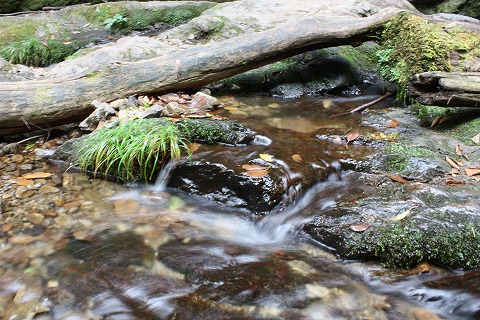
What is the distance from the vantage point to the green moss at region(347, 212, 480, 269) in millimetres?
2508

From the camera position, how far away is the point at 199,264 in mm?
2719

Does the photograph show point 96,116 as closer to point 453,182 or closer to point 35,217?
point 35,217

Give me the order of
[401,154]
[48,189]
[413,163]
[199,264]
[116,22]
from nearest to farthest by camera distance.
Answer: [199,264] → [413,163] → [401,154] → [48,189] → [116,22]

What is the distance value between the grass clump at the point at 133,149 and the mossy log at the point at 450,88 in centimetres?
266

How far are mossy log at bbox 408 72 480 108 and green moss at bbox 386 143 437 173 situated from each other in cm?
68

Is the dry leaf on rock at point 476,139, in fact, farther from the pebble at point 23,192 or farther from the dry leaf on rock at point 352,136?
the pebble at point 23,192

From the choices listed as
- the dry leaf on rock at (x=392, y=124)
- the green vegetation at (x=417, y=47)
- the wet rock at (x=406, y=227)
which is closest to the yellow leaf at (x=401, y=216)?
the wet rock at (x=406, y=227)

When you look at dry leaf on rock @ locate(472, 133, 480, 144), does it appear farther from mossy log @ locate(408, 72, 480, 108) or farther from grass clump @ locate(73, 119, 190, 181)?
grass clump @ locate(73, 119, 190, 181)

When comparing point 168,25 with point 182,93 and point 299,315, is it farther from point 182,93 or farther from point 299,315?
point 299,315

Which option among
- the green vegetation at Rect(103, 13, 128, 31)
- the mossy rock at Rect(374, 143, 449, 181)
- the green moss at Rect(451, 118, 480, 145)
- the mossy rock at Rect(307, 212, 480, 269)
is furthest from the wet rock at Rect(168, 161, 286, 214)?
the green vegetation at Rect(103, 13, 128, 31)

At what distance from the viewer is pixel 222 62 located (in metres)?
5.16

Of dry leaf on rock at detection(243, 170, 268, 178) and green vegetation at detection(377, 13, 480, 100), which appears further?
green vegetation at detection(377, 13, 480, 100)

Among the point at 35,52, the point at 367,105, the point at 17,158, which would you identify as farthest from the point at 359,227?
the point at 35,52

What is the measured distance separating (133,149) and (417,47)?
12.2ft
